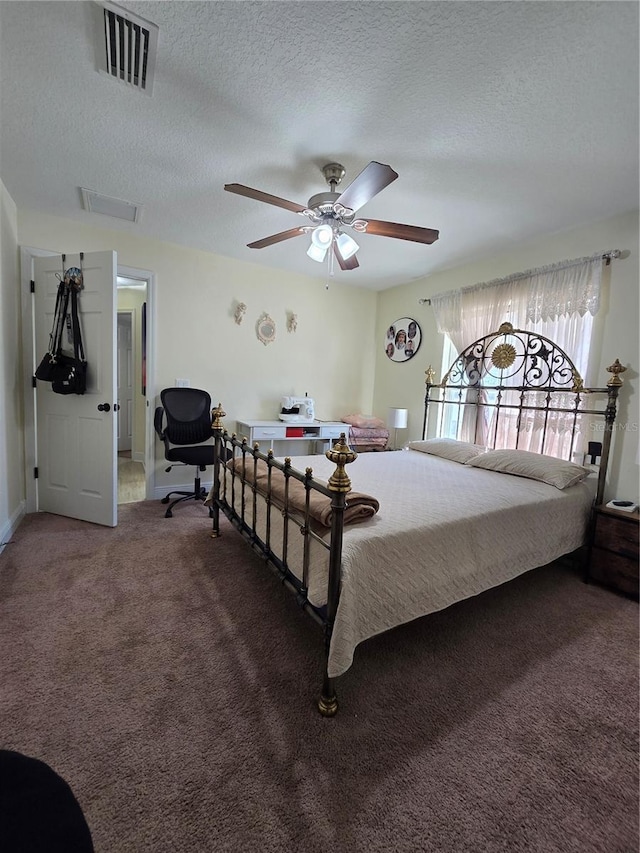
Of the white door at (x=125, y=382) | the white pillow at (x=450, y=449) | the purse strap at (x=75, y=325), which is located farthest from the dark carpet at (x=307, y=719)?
the white door at (x=125, y=382)

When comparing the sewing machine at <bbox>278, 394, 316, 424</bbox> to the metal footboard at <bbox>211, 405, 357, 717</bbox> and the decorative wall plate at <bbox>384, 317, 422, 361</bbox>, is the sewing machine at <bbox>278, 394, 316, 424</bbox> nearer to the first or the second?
the decorative wall plate at <bbox>384, 317, 422, 361</bbox>

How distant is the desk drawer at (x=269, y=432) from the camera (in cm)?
389

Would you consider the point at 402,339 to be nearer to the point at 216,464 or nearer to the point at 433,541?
the point at 216,464

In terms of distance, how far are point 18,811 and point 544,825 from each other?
139 cm

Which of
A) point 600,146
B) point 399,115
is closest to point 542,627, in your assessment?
point 600,146

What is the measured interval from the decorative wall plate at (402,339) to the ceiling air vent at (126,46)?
336cm

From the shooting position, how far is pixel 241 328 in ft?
13.7

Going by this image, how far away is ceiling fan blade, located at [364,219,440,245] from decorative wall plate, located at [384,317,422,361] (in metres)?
2.17

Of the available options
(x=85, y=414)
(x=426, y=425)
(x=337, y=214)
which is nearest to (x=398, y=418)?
(x=426, y=425)

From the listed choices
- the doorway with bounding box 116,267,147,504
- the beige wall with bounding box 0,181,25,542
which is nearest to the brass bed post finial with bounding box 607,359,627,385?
the beige wall with bounding box 0,181,25,542

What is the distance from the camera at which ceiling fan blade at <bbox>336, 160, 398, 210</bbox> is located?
5.52ft

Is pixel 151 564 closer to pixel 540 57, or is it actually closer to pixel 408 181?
pixel 408 181

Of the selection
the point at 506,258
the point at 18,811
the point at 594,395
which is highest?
the point at 506,258

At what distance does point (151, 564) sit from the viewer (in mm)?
2484
